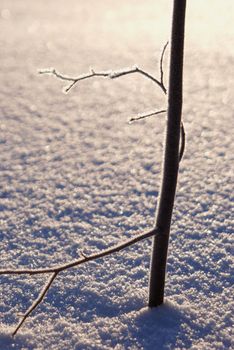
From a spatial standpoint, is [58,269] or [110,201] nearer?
[58,269]

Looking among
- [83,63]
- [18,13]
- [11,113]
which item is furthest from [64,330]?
[18,13]

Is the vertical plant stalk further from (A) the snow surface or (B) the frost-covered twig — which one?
(A) the snow surface

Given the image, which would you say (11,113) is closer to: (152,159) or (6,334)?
(152,159)

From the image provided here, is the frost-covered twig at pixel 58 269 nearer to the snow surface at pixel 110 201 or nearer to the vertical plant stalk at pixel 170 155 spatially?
the vertical plant stalk at pixel 170 155

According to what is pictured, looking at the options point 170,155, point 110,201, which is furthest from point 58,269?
point 110,201

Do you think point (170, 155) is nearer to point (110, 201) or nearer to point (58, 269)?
point (58, 269)

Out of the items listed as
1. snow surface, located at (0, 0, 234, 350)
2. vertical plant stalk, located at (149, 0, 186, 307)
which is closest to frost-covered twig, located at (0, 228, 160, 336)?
vertical plant stalk, located at (149, 0, 186, 307)
